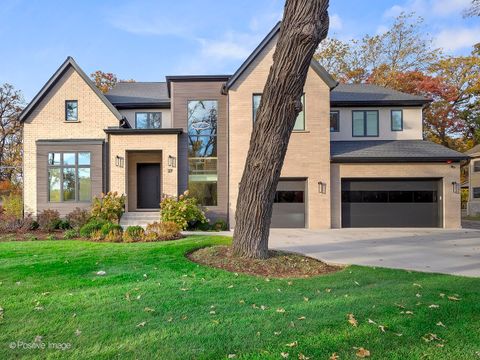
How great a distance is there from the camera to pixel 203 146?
15.9 m

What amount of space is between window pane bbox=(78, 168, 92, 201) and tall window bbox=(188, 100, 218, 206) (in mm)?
4845

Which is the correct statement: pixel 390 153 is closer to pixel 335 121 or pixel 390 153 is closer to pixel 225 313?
pixel 335 121

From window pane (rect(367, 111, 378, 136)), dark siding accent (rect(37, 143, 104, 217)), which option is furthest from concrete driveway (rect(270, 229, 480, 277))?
dark siding accent (rect(37, 143, 104, 217))

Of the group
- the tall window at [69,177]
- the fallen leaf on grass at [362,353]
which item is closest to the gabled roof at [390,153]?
Answer: the tall window at [69,177]

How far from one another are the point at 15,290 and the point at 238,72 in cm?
1256

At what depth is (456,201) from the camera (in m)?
15.2

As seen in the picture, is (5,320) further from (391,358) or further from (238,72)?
(238,72)

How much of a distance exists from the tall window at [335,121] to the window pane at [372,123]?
1.65 m

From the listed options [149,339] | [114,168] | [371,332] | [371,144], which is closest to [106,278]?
[149,339]

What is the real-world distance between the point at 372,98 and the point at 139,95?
42.8ft

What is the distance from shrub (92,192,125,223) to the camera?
13828 mm

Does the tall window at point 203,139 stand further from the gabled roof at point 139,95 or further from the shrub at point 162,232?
the shrub at point 162,232

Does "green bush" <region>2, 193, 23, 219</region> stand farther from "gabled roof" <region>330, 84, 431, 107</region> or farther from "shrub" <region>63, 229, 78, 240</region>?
"gabled roof" <region>330, 84, 431, 107</region>

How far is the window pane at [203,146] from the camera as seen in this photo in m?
15.8
